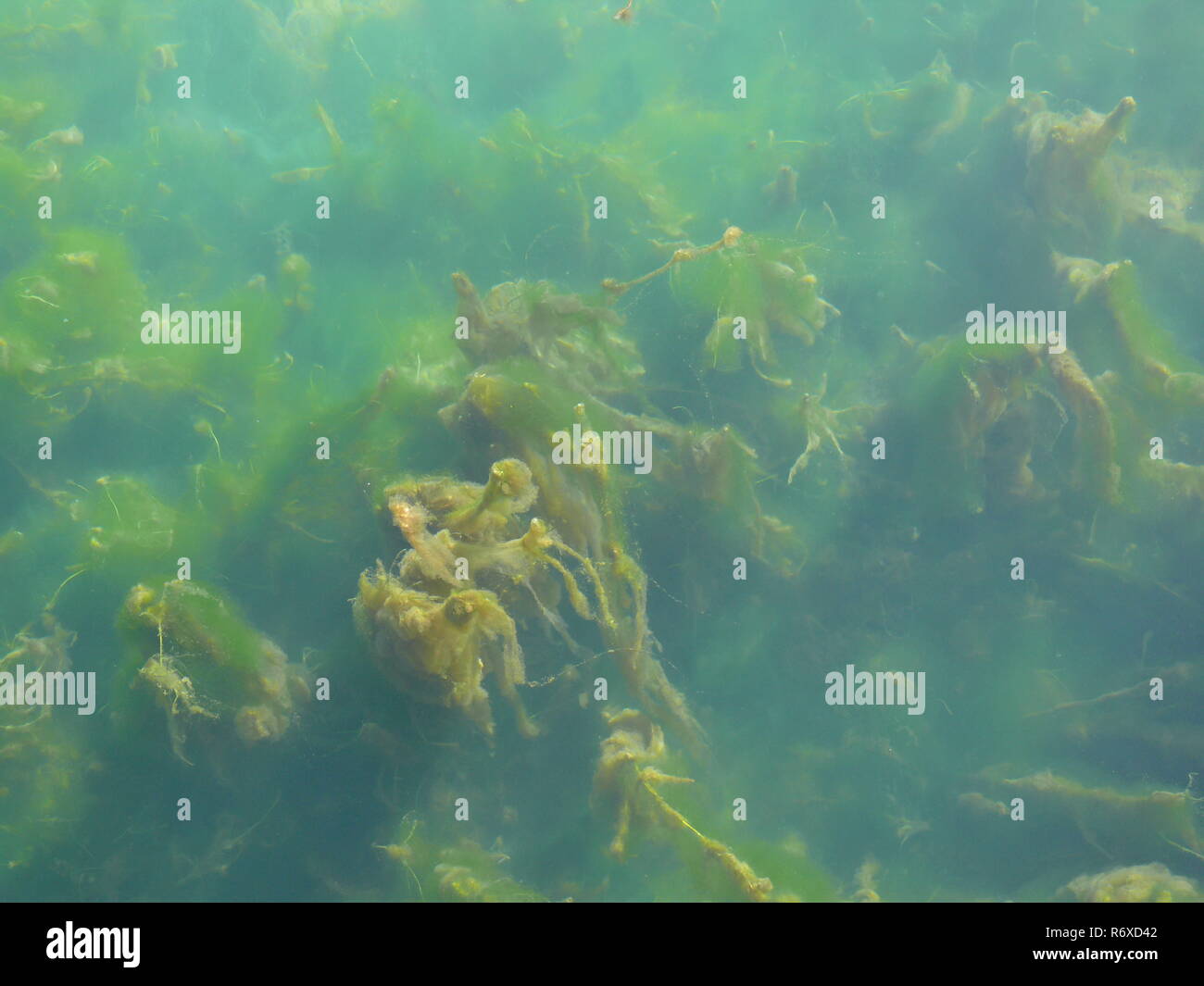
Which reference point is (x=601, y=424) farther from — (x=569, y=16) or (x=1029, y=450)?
(x=569, y=16)

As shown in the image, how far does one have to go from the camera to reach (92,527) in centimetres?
340

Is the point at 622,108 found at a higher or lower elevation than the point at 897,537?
higher

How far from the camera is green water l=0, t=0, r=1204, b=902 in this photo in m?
2.98

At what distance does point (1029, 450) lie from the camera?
140 inches

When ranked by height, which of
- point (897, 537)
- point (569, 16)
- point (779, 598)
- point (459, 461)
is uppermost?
point (569, 16)

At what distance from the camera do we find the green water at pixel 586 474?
2979mm

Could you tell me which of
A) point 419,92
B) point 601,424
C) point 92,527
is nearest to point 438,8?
point 419,92

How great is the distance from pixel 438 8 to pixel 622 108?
172 centimetres

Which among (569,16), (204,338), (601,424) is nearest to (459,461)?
(601,424)

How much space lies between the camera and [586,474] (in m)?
3.00
